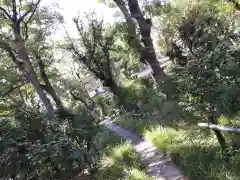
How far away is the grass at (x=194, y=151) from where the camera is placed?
6.21m

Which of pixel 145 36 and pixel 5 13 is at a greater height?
pixel 5 13

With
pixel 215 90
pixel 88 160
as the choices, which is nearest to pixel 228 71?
pixel 215 90

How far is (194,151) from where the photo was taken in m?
7.32

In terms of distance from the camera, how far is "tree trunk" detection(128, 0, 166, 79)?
1661cm

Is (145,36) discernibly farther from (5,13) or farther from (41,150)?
(41,150)

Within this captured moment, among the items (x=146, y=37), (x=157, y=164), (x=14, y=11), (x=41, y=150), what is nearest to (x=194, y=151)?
(x=157, y=164)

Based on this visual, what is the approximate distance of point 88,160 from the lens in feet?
26.1

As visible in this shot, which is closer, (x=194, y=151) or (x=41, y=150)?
(x=41, y=150)

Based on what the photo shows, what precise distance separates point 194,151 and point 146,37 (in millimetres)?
10309

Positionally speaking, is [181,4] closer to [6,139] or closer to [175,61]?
[175,61]

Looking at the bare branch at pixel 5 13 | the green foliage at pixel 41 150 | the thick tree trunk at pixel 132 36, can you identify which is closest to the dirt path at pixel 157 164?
the green foliage at pixel 41 150

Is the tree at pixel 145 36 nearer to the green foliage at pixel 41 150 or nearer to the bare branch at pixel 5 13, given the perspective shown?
the bare branch at pixel 5 13

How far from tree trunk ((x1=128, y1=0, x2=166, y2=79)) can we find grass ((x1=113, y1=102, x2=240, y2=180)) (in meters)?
7.01

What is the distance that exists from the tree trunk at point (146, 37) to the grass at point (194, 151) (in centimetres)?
701
